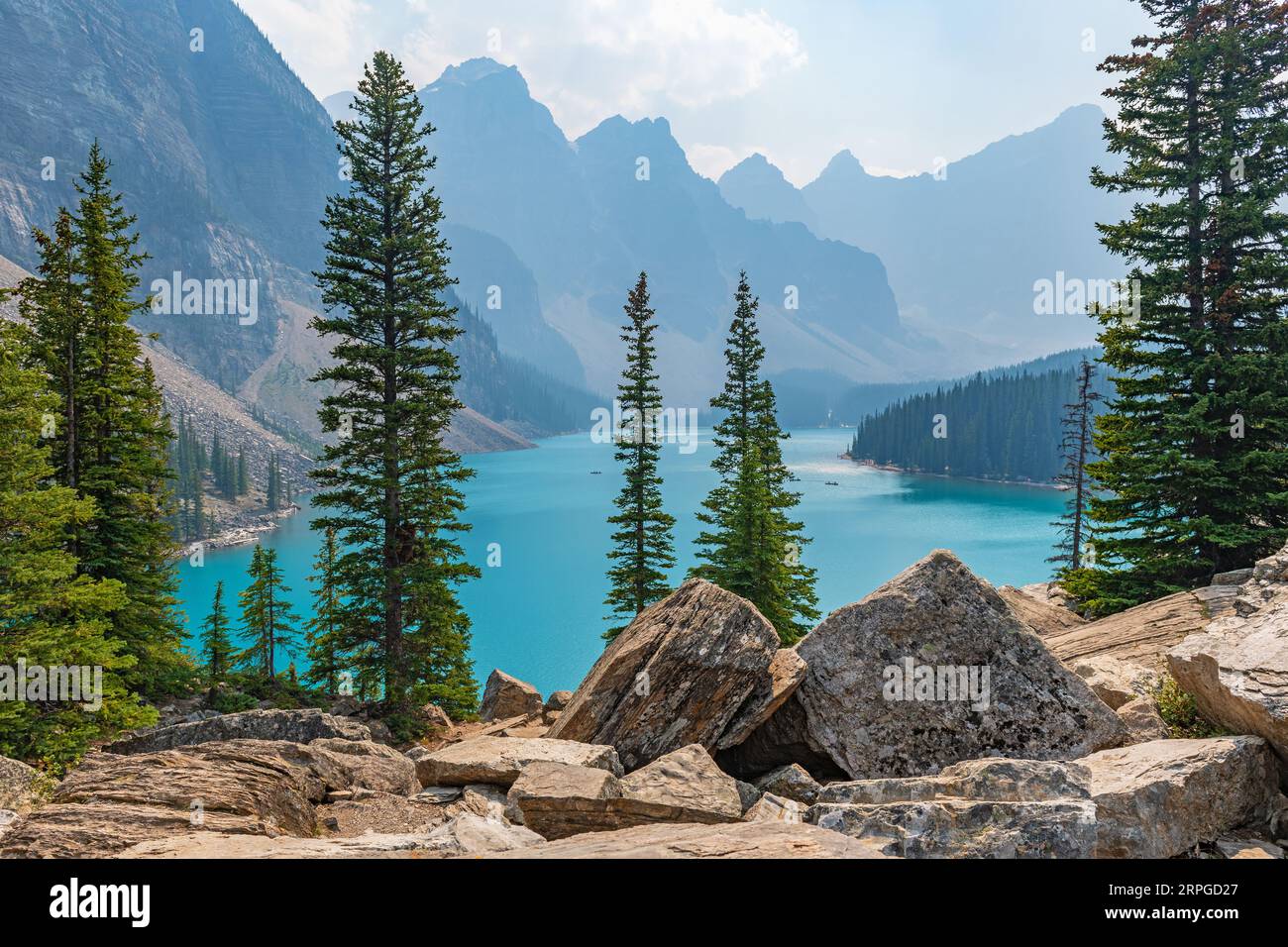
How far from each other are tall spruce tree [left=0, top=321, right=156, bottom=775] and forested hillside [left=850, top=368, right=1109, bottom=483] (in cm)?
14468

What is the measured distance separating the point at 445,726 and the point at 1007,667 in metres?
20.6

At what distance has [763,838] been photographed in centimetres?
527

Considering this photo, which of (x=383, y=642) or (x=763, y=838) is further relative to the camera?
(x=383, y=642)

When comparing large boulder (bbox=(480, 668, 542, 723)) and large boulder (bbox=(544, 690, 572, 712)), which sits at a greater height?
large boulder (bbox=(544, 690, 572, 712))

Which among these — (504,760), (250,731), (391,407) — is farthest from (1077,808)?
(391,407)

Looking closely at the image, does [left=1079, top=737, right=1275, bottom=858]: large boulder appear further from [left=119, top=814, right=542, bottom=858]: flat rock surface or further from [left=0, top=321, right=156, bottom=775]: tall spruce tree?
[left=0, top=321, right=156, bottom=775]: tall spruce tree

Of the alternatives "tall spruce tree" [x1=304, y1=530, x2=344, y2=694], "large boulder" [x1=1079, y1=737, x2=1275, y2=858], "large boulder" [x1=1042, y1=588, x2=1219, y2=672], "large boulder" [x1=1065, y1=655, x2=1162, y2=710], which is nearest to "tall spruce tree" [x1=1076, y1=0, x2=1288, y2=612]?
"large boulder" [x1=1042, y1=588, x2=1219, y2=672]

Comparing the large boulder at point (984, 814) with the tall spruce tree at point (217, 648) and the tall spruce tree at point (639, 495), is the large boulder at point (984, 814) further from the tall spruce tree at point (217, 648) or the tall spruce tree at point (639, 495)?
the tall spruce tree at point (217, 648)

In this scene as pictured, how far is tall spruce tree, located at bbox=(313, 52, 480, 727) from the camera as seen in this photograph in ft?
77.7

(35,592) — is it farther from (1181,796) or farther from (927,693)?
(1181,796)

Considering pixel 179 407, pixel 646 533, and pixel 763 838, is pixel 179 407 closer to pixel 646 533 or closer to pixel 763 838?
pixel 646 533

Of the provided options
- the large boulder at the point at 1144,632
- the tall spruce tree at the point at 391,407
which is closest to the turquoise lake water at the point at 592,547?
the tall spruce tree at the point at 391,407
